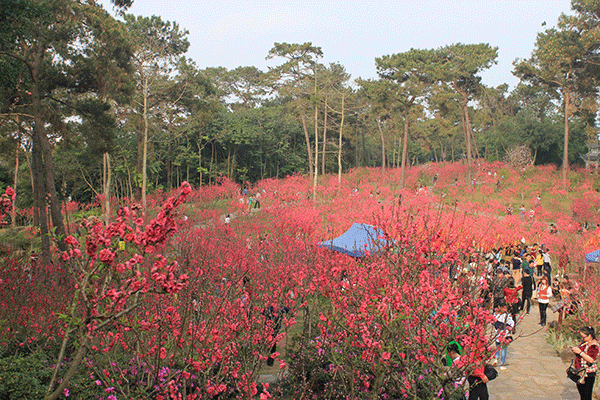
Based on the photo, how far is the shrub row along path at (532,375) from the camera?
6.74 metres

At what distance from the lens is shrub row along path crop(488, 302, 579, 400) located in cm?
674

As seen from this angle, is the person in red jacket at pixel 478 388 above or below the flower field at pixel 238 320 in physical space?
below

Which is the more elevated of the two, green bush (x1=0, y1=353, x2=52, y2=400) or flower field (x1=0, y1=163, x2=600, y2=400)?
flower field (x1=0, y1=163, x2=600, y2=400)

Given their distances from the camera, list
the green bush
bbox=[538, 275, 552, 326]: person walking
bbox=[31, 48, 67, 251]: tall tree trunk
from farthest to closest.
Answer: bbox=[31, 48, 67, 251]: tall tree trunk < bbox=[538, 275, 552, 326]: person walking < the green bush

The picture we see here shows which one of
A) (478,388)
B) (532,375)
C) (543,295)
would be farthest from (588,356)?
(543,295)

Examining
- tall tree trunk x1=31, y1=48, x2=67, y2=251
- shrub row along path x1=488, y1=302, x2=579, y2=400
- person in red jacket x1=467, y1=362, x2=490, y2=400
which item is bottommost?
shrub row along path x1=488, y1=302, x2=579, y2=400

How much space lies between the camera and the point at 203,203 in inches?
1078

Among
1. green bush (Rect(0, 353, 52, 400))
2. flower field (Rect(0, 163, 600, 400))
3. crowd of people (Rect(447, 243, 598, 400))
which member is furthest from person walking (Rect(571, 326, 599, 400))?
green bush (Rect(0, 353, 52, 400))

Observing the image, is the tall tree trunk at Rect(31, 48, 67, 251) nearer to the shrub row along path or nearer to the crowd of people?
the crowd of people

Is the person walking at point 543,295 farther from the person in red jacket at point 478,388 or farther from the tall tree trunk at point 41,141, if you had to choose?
the tall tree trunk at point 41,141

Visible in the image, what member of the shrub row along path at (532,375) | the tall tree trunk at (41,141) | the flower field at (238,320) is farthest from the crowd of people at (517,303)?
the tall tree trunk at (41,141)

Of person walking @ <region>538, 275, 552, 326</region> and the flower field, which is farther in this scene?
person walking @ <region>538, 275, 552, 326</region>

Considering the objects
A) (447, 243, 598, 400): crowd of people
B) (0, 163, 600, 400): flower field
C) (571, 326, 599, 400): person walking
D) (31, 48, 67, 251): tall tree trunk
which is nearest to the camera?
(0, 163, 600, 400): flower field

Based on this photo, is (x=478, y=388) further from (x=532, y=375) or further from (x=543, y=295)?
(x=543, y=295)
